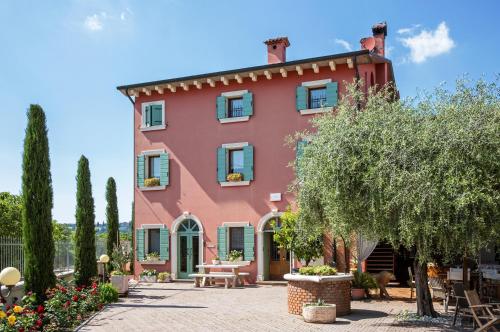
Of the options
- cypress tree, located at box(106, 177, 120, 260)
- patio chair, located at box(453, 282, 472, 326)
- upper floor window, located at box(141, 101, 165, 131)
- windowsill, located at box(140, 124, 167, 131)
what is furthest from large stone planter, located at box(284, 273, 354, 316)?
cypress tree, located at box(106, 177, 120, 260)

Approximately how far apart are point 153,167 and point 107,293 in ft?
27.5

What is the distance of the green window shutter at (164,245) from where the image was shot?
811 inches

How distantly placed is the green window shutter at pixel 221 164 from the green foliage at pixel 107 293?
268 inches

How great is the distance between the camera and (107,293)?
45.6 feet

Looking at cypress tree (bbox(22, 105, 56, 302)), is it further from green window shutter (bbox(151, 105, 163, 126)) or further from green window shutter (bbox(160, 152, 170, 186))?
green window shutter (bbox(151, 105, 163, 126))

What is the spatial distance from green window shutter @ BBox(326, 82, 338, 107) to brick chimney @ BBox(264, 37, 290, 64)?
261cm

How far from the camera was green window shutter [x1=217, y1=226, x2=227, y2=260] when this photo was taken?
19641 mm

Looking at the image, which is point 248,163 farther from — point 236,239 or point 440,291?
point 440,291

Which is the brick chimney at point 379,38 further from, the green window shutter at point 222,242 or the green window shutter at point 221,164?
the green window shutter at point 222,242

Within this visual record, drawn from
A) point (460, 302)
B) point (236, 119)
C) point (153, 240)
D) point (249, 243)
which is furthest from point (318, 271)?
point (153, 240)

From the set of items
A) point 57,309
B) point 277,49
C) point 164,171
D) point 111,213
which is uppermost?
point 277,49

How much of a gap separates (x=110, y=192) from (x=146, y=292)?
11.0 metres

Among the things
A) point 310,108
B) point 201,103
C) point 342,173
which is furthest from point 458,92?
point 201,103

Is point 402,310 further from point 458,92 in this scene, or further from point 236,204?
point 236,204
